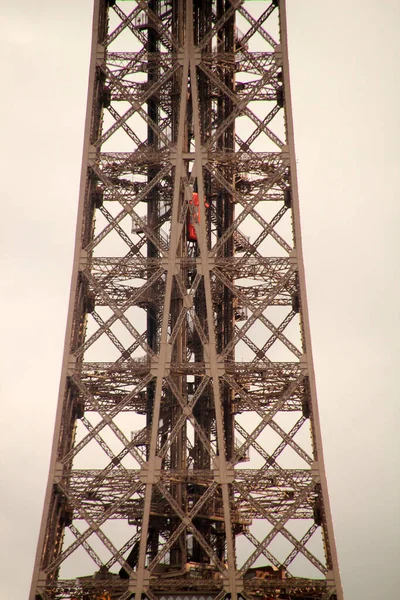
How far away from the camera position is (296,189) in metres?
64.0

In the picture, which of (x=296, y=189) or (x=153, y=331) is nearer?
(x=296, y=189)

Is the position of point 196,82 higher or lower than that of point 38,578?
higher

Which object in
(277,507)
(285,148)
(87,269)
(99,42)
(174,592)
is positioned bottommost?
(174,592)

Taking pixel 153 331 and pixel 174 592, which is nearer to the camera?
pixel 174 592

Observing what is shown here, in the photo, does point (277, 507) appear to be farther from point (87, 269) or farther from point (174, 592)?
point (87, 269)

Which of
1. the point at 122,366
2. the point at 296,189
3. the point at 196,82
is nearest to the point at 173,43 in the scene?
the point at 196,82

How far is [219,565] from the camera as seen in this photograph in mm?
59500

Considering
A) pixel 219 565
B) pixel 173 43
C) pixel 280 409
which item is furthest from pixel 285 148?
pixel 219 565

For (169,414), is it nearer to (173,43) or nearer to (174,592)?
(174,592)

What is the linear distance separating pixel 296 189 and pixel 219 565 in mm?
14278

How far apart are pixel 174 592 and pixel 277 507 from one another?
615 cm

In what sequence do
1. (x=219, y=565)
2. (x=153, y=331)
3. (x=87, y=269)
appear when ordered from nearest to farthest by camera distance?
1. (x=219, y=565)
2. (x=87, y=269)
3. (x=153, y=331)

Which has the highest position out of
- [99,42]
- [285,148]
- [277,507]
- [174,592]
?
[99,42]

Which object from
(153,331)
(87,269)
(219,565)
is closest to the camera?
(219,565)
